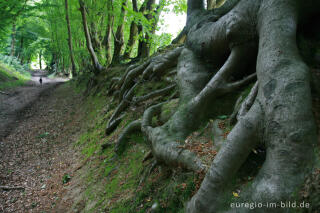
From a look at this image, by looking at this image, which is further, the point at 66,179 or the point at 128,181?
the point at 66,179

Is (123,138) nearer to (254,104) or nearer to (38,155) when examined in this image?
(254,104)

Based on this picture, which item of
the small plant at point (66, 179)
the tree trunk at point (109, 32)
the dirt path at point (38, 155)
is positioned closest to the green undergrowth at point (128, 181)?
the small plant at point (66, 179)

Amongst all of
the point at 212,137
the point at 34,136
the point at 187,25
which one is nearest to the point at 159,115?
the point at 212,137

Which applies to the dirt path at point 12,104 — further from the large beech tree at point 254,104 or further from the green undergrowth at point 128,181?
the large beech tree at point 254,104

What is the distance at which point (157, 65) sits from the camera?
19.7ft

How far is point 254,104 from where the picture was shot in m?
2.24

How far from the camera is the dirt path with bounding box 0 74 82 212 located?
5293 mm

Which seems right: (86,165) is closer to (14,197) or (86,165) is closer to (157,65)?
(14,197)

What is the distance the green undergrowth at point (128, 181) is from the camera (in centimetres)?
266

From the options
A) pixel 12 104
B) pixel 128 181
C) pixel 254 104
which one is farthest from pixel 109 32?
pixel 254 104

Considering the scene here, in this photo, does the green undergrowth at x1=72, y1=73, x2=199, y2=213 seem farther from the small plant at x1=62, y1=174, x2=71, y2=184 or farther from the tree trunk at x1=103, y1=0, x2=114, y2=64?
the tree trunk at x1=103, y1=0, x2=114, y2=64

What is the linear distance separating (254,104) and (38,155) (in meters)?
8.43

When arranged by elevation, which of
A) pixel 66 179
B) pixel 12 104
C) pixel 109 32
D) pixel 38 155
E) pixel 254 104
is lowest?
pixel 38 155

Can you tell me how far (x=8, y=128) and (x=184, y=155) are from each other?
11340 mm
